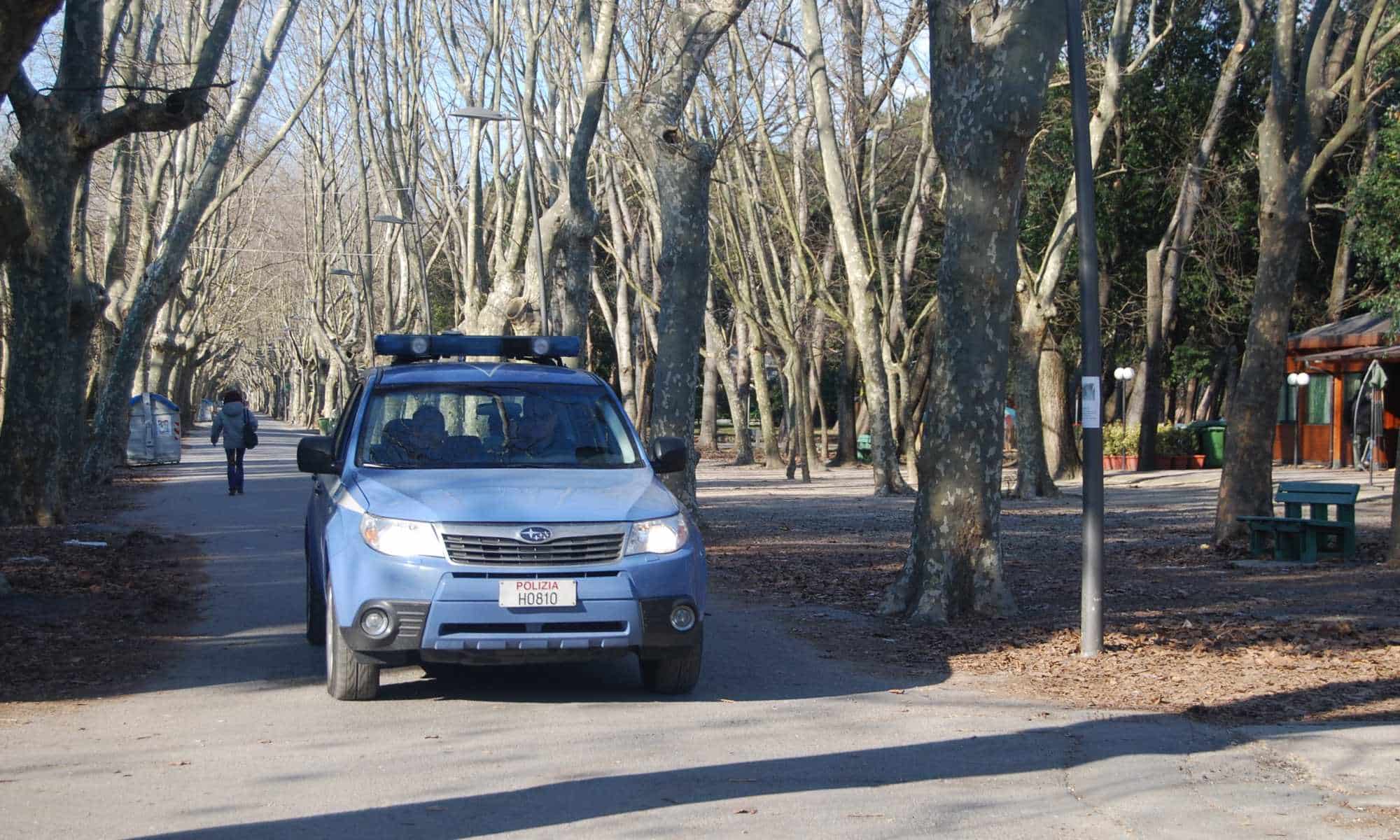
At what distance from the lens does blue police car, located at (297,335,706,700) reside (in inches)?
290

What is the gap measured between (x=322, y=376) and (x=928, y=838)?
82.9 meters

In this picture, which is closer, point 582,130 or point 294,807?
point 294,807

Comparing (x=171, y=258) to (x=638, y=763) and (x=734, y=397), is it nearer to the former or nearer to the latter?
(x=638, y=763)

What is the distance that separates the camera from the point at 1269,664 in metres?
9.30

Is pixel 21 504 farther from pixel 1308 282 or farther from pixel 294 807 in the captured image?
pixel 1308 282

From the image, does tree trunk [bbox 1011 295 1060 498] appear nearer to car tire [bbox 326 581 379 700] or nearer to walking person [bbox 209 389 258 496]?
walking person [bbox 209 389 258 496]

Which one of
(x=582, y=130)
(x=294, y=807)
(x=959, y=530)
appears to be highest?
(x=582, y=130)

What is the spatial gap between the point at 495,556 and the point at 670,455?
1.48 m

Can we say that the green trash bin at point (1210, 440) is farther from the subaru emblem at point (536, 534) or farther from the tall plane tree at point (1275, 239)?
the subaru emblem at point (536, 534)

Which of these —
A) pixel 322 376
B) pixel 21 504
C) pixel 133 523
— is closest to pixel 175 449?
pixel 133 523

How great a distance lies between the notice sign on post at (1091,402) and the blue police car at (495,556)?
2.65 m

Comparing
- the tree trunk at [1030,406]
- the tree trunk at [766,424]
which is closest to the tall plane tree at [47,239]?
the tree trunk at [1030,406]

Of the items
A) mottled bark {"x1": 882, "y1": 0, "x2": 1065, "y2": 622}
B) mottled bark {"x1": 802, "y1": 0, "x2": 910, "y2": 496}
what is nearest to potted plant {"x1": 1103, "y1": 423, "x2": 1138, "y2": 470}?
mottled bark {"x1": 802, "y1": 0, "x2": 910, "y2": 496}

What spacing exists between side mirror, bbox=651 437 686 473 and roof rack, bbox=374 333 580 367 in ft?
4.60
